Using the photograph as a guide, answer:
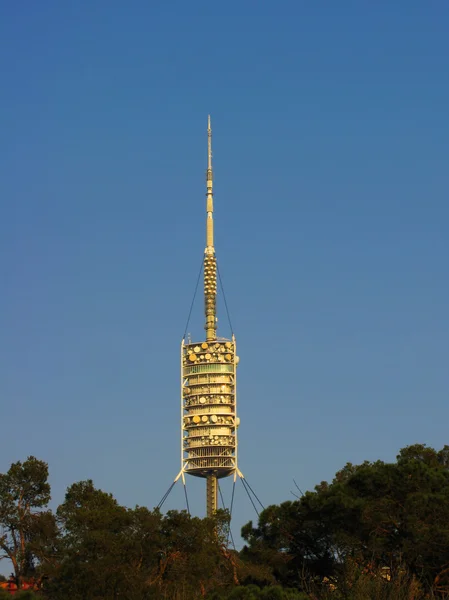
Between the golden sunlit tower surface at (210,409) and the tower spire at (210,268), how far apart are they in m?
0.29

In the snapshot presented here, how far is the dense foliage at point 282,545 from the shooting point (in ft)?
240

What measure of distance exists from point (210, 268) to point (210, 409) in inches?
980

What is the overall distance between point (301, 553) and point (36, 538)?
3060 centimetres

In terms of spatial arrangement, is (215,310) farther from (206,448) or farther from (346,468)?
(346,468)

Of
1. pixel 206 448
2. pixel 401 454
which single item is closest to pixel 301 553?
pixel 401 454

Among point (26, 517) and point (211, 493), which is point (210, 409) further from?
point (26, 517)

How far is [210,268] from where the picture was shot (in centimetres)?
19050

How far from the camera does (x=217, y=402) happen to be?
181250 mm

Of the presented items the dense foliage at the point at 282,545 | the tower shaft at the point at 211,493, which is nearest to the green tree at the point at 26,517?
the dense foliage at the point at 282,545

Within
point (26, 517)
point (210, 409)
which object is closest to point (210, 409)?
point (210, 409)

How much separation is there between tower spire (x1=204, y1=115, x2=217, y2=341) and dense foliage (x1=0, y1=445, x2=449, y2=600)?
96706mm

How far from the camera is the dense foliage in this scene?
73000mm

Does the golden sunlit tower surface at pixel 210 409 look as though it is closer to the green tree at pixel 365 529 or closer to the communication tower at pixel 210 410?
the communication tower at pixel 210 410

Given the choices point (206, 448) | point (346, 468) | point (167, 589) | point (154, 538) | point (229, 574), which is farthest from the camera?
point (206, 448)
